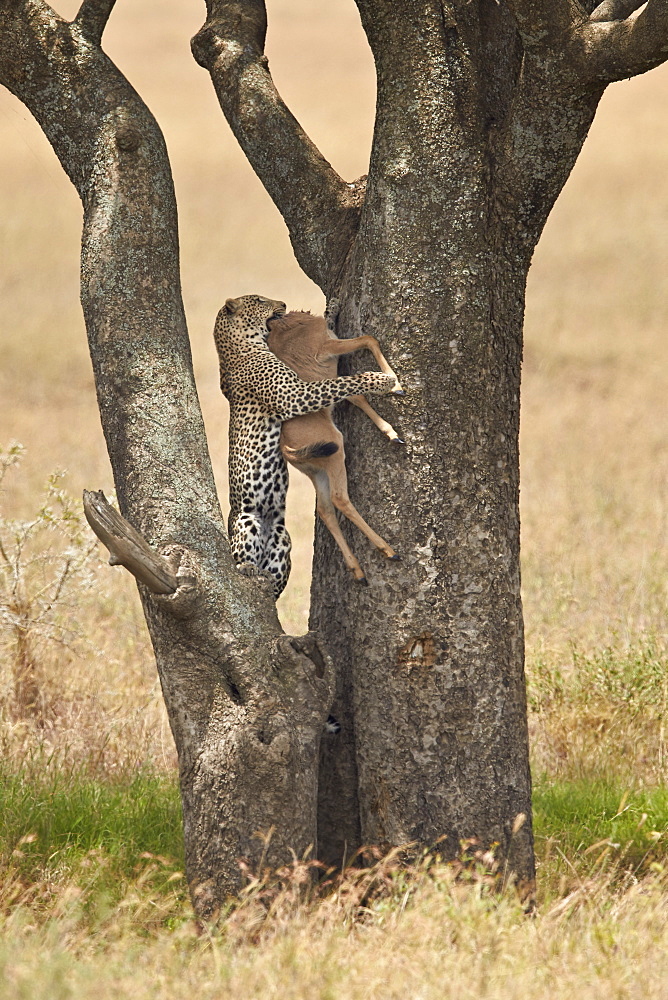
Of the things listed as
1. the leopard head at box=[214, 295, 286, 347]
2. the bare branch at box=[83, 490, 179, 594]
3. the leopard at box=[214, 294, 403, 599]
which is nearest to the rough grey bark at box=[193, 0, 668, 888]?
the leopard at box=[214, 294, 403, 599]

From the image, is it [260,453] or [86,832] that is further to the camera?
[86,832]

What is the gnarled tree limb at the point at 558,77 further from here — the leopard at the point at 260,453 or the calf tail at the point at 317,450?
the calf tail at the point at 317,450

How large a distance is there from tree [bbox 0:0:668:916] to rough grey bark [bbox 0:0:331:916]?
10mm

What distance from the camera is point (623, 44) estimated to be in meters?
4.43

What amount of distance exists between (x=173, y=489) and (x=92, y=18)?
2304mm

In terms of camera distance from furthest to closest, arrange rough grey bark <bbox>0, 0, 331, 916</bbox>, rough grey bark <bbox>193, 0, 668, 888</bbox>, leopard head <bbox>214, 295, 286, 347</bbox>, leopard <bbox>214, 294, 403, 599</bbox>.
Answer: leopard head <bbox>214, 295, 286, 347</bbox> < leopard <bbox>214, 294, 403, 599</bbox> < rough grey bark <bbox>193, 0, 668, 888</bbox> < rough grey bark <bbox>0, 0, 331, 916</bbox>

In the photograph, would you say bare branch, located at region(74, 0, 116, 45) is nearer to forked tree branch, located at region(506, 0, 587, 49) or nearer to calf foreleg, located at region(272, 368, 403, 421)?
calf foreleg, located at region(272, 368, 403, 421)

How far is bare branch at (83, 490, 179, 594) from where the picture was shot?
170 inches

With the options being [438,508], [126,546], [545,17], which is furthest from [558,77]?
[126,546]

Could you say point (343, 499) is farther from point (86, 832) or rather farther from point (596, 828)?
point (596, 828)

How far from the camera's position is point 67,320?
22.8m

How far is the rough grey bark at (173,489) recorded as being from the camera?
4652 millimetres

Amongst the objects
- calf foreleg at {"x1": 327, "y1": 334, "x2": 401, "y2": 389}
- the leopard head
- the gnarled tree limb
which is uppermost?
the gnarled tree limb

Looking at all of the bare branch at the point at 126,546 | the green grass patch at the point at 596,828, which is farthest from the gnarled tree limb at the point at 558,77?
the green grass patch at the point at 596,828
